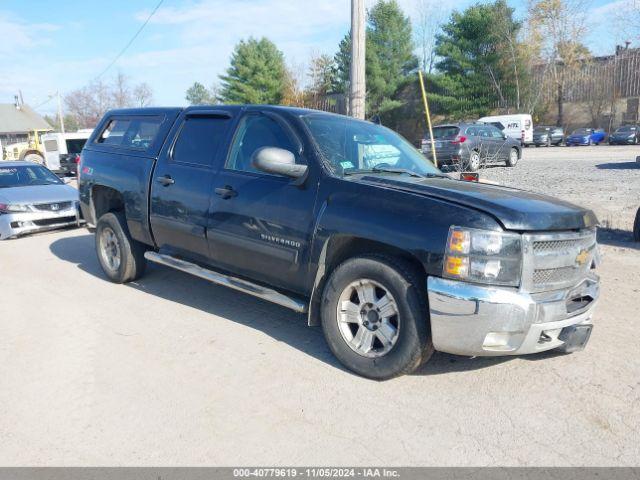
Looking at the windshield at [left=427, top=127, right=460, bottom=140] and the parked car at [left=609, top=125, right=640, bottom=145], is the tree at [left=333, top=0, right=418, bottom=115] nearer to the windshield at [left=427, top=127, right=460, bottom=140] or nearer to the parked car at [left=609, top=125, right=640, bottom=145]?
the parked car at [left=609, top=125, right=640, bottom=145]

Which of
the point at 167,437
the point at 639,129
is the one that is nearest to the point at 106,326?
the point at 167,437

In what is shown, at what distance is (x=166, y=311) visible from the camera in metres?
5.30

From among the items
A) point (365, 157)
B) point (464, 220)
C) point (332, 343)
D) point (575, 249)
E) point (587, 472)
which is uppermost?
point (365, 157)

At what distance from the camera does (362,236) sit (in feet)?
12.3

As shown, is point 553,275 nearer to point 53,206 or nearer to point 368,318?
point 368,318

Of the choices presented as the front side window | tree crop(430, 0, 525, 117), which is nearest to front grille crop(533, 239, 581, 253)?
the front side window

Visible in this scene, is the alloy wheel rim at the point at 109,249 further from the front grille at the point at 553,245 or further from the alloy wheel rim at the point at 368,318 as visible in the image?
the front grille at the point at 553,245

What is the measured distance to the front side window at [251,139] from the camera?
4574mm

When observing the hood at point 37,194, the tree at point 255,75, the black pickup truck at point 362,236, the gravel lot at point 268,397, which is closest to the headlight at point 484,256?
the black pickup truck at point 362,236

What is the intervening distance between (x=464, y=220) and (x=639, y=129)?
39134 millimetres

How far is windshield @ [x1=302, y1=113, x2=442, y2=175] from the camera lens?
4344 mm

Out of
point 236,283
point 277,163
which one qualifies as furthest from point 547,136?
point 277,163

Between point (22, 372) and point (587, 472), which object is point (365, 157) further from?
point (22, 372)

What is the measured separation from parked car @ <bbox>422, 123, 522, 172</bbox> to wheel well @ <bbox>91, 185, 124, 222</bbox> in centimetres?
1312
